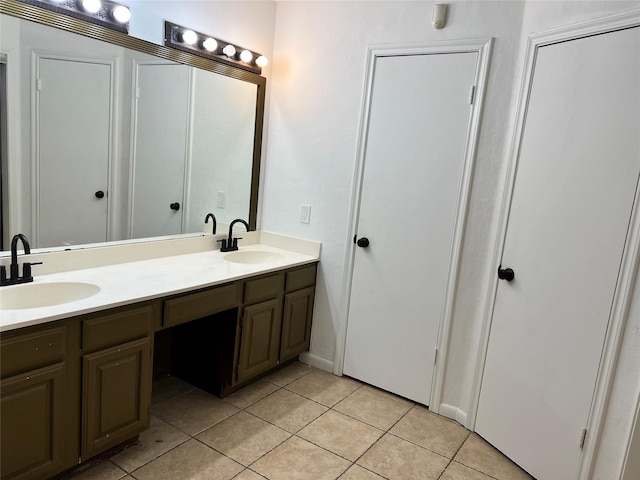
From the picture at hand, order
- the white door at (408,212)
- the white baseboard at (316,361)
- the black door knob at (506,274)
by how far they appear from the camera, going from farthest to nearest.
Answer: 1. the white baseboard at (316,361)
2. the white door at (408,212)
3. the black door knob at (506,274)

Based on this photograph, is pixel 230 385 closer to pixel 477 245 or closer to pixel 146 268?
pixel 146 268

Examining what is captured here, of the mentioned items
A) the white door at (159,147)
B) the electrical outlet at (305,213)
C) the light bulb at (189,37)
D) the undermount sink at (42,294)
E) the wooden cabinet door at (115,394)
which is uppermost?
the light bulb at (189,37)

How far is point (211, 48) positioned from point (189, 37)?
173 millimetres

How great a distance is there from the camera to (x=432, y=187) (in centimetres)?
258

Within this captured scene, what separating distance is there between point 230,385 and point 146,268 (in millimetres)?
837

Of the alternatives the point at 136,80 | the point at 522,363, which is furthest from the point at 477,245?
the point at 136,80

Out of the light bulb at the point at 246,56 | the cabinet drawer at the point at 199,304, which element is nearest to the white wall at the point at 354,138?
the light bulb at the point at 246,56

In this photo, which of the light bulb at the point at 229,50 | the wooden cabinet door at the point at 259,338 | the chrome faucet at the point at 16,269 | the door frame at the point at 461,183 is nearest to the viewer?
the chrome faucet at the point at 16,269

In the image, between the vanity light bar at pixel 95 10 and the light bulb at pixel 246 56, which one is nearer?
the vanity light bar at pixel 95 10

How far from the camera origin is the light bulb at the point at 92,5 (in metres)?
2.06

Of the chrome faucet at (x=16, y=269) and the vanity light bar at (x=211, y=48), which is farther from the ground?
the vanity light bar at (x=211, y=48)

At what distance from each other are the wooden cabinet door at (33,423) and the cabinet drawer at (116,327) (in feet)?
0.46

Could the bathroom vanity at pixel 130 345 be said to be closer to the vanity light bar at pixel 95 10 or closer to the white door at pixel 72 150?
the white door at pixel 72 150

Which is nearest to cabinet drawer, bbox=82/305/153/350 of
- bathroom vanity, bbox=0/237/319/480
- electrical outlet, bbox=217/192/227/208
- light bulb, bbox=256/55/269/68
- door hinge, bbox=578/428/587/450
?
bathroom vanity, bbox=0/237/319/480
